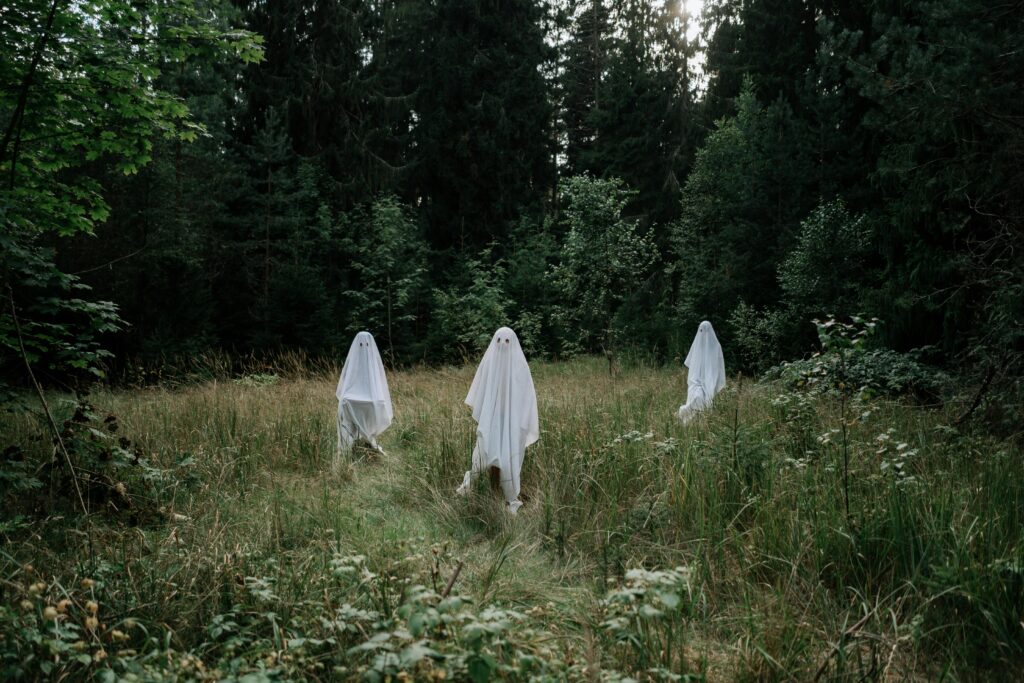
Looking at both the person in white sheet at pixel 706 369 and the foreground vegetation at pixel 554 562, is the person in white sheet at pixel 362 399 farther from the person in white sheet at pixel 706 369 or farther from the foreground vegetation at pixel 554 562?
the person in white sheet at pixel 706 369

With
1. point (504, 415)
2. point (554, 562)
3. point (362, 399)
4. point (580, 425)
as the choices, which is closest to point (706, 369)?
point (580, 425)

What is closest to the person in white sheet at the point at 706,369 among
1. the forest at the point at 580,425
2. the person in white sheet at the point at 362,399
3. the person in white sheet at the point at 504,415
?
the forest at the point at 580,425

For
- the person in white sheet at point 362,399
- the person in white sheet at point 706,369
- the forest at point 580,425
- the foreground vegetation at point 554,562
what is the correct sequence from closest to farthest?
1. the foreground vegetation at point 554,562
2. the forest at point 580,425
3. the person in white sheet at point 362,399
4. the person in white sheet at point 706,369

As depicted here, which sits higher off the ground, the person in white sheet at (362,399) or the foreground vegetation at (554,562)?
the person in white sheet at (362,399)

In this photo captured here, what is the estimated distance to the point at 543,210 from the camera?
993 inches

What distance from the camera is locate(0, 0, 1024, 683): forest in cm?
301

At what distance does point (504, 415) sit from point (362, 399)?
8.38 feet

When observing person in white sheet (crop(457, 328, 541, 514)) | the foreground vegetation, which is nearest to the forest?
the foreground vegetation

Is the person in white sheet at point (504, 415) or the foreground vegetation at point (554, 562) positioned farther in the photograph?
the person in white sheet at point (504, 415)

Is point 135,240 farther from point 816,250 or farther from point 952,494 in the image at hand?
point 952,494

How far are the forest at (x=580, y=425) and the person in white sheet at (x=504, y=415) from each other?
40cm

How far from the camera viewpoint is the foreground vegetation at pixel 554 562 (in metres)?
2.72

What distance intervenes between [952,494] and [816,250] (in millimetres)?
10688

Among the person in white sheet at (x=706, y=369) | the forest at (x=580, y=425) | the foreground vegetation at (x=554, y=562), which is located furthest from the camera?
the person in white sheet at (x=706, y=369)
